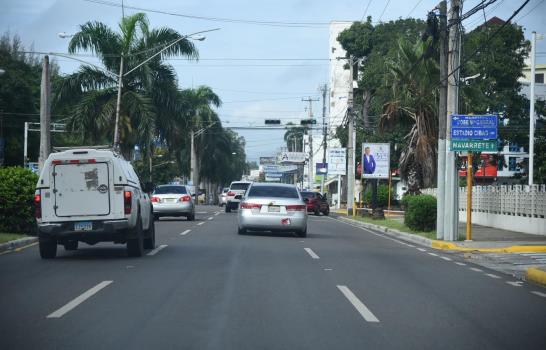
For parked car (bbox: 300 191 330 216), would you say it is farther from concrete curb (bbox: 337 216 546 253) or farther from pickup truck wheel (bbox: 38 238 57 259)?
pickup truck wheel (bbox: 38 238 57 259)

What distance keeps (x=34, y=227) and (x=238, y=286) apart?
11.8 metres

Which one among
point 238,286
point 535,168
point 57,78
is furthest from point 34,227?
point 535,168

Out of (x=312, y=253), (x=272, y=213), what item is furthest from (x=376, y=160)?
(x=312, y=253)

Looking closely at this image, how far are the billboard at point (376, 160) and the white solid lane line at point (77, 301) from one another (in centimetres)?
3265

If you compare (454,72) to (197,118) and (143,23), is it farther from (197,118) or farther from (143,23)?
(197,118)

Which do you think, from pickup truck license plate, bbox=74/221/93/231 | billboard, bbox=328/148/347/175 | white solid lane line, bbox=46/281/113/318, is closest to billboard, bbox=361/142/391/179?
billboard, bbox=328/148/347/175

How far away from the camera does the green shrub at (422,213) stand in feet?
87.2

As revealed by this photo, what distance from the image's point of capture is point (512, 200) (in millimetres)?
28938

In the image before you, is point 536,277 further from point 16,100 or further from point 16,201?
point 16,100

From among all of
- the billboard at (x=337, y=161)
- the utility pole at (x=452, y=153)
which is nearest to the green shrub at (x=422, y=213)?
the utility pole at (x=452, y=153)

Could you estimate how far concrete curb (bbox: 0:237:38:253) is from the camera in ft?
57.5

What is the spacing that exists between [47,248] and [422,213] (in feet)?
48.3

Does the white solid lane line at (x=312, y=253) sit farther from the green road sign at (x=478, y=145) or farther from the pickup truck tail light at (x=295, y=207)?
the green road sign at (x=478, y=145)

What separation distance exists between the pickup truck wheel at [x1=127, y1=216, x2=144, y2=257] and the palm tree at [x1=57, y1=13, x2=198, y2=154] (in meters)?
22.0
